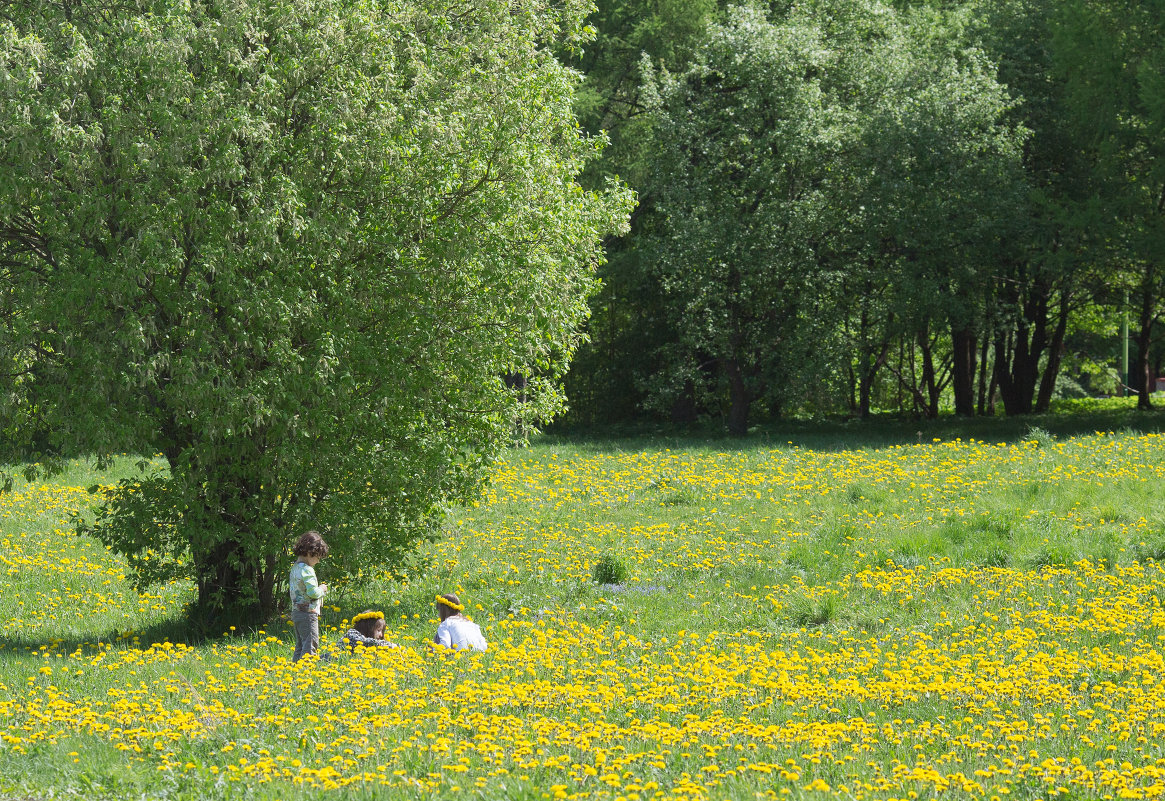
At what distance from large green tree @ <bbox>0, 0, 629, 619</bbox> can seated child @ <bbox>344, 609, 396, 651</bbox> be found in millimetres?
1056

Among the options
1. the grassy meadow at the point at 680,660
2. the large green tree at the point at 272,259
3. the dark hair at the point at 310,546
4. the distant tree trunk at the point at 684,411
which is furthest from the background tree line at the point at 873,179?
the dark hair at the point at 310,546

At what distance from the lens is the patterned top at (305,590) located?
9961mm

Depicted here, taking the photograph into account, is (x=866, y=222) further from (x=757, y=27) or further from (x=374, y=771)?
(x=374, y=771)

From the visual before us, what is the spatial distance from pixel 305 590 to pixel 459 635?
1501 millimetres

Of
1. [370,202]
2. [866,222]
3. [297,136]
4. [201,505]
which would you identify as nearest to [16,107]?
[297,136]

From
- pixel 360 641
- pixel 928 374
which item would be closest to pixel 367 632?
pixel 360 641

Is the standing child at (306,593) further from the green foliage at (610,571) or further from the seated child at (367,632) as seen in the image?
the green foliage at (610,571)

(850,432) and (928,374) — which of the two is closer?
(850,432)

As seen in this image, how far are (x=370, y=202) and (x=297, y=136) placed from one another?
980 mm

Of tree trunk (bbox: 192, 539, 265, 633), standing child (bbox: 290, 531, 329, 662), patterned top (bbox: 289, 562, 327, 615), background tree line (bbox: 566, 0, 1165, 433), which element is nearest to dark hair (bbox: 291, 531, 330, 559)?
standing child (bbox: 290, 531, 329, 662)

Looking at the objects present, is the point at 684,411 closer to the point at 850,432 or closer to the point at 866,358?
the point at 866,358

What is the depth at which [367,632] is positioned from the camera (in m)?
10.7

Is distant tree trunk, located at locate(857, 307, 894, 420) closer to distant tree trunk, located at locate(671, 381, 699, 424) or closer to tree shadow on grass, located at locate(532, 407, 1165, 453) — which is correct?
tree shadow on grass, located at locate(532, 407, 1165, 453)

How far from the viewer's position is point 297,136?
11297 millimetres
